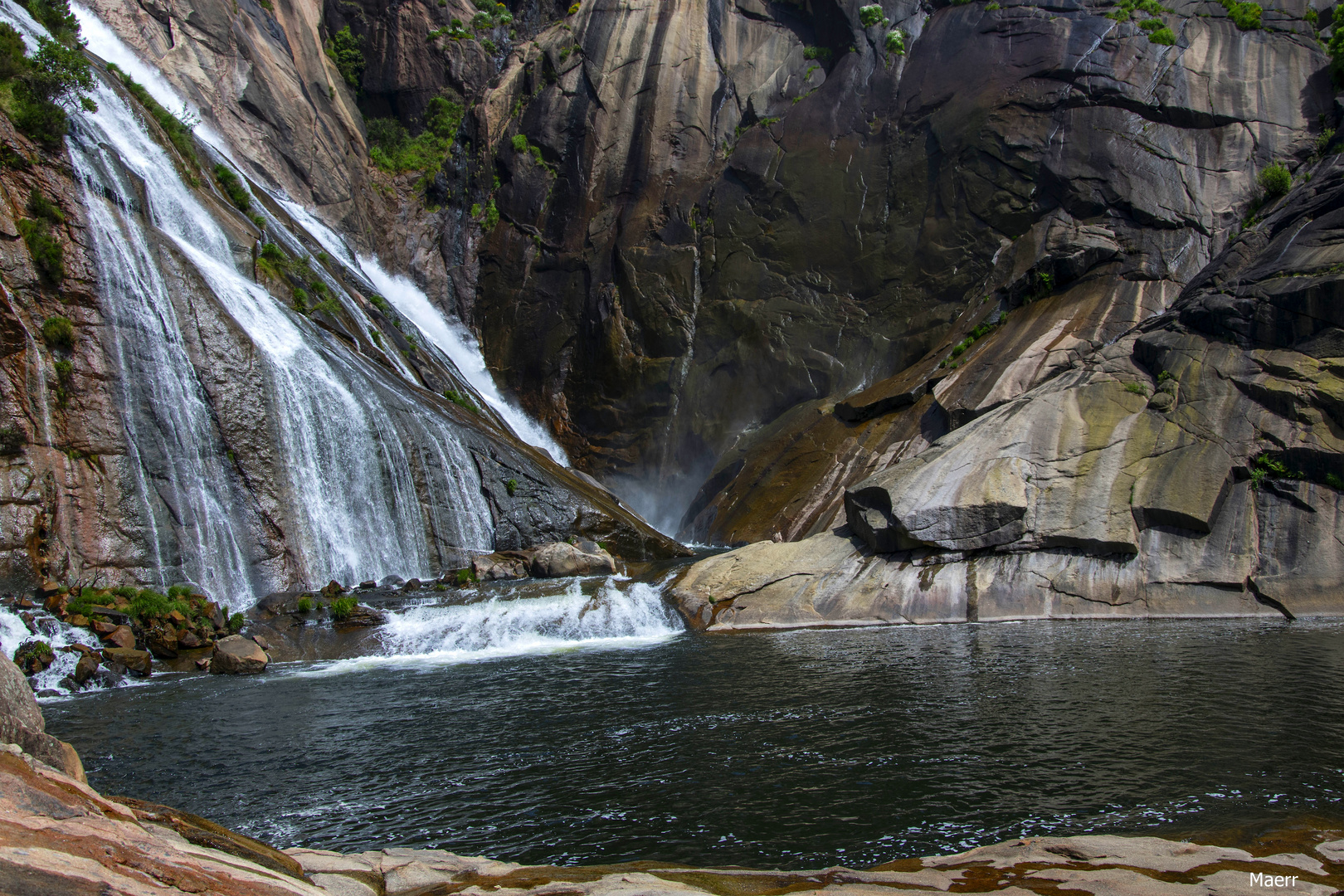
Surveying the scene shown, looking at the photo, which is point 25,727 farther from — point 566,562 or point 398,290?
point 398,290

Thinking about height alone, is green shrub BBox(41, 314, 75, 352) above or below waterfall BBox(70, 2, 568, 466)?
below

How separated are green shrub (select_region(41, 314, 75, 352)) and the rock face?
16870 millimetres

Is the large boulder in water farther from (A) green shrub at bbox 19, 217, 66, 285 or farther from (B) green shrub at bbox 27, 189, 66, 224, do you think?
(B) green shrub at bbox 27, 189, 66, 224

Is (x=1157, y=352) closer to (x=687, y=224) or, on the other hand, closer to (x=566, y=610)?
(x=566, y=610)

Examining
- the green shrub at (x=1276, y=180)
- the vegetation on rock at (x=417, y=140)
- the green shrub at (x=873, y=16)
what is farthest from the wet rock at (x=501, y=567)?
the green shrub at (x=873, y=16)

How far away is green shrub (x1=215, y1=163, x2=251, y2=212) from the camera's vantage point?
103 feet

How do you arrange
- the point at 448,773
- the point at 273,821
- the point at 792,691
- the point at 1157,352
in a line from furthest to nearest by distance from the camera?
the point at 1157,352 < the point at 792,691 < the point at 448,773 < the point at 273,821

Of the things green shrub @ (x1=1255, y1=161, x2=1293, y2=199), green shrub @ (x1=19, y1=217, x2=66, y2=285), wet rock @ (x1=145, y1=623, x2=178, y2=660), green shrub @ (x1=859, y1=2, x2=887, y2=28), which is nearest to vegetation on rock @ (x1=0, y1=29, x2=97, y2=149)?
green shrub @ (x1=19, y1=217, x2=66, y2=285)

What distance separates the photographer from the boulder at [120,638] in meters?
15.9

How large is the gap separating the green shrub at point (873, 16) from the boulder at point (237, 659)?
44418mm

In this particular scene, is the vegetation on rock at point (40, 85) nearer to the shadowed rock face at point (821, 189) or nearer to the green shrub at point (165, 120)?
the green shrub at point (165, 120)

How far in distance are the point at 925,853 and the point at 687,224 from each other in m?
41.4

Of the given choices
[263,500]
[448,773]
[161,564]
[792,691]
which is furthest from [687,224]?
[448,773]

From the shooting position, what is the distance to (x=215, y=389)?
73.7ft
